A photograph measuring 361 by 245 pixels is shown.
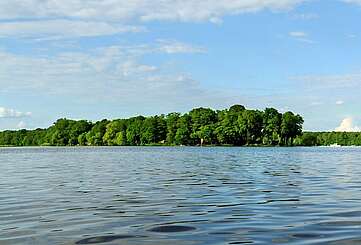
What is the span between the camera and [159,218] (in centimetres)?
1825

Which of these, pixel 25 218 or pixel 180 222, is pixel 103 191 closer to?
pixel 25 218

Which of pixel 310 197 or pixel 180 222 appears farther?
pixel 310 197

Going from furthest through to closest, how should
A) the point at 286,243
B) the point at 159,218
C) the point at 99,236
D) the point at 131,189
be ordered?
the point at 131,189
the point at 159,218
the point at 99,236
the point at 286,243

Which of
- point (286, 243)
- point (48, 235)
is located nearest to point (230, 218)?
point (286, 243)

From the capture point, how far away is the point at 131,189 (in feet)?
95.5

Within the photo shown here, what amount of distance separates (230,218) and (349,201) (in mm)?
6877

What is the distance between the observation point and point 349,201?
22.6 m

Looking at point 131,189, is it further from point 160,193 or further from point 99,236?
point 99,236

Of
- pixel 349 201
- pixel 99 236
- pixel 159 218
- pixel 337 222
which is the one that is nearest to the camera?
pixel 99 236

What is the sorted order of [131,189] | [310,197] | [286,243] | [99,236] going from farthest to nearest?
[131,189]
[310,197]
[99,236]
[286,243]

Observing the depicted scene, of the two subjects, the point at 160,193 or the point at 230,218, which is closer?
the point at 230,218

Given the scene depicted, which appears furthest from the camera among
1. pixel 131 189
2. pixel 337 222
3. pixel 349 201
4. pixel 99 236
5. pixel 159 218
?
pixel 131 189

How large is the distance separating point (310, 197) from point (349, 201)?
211 centimetres

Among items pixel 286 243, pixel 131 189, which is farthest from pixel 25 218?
pixel 131 189
